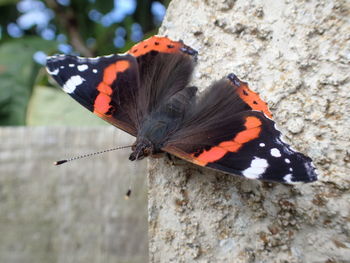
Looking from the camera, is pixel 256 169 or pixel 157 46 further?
pixel 157 46

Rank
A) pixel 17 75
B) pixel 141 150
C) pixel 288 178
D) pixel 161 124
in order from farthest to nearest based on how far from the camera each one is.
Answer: pixel 17 75 → pixel 161 124 → pixel 141 150 → pixel 288 178

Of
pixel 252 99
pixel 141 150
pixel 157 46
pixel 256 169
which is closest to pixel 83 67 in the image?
pixel 157 46

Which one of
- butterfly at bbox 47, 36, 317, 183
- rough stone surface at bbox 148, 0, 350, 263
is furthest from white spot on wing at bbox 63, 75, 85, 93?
rough stone surface at bbox 148, 0, 350, 263

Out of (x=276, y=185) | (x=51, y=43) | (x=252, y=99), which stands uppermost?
(x=252, y=99)

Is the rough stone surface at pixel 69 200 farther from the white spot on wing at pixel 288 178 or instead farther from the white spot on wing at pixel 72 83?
the white spot on wing at pixel 288 178

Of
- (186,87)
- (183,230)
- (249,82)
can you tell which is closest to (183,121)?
(186,87)

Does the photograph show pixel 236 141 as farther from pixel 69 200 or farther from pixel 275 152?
pixel 69 200

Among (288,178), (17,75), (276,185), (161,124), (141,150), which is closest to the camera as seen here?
(288,178)
